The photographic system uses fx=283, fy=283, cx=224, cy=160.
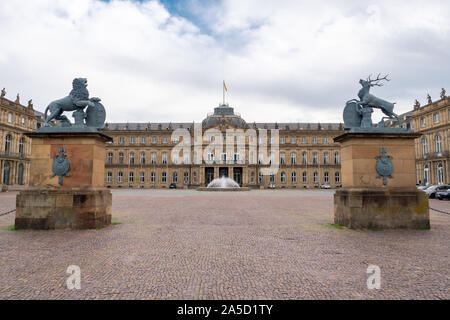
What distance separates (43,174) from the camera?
877cm

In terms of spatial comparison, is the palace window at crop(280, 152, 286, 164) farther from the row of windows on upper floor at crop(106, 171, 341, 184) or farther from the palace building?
the row of windows on upper floor at crop(106, 171, 341, 184)

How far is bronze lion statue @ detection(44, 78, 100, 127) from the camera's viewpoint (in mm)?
9180

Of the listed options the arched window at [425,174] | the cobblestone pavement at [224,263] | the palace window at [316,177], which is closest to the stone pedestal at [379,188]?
the cobblestone pavement at [224,263]

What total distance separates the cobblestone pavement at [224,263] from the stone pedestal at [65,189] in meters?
0.55

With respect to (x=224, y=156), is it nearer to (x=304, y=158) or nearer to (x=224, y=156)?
(x=224, y=156)

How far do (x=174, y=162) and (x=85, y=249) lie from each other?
6578 cm

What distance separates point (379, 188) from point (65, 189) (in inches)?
377

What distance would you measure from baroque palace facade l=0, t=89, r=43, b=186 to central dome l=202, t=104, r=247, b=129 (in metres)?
36.0

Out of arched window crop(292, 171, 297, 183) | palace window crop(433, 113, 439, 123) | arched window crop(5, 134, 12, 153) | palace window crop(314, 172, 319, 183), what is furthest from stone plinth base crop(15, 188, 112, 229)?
palace window crop(314, 172, 319, 183)

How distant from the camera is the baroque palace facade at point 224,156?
2697 inches

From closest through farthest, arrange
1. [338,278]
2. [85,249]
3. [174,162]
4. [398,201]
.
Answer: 1. [338,278]
2. [85,249]
3. [398,201]
4. [174,162]

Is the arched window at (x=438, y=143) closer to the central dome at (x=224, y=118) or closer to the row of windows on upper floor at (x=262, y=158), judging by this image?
the row of windows on upper floor at (x=262, y=158)

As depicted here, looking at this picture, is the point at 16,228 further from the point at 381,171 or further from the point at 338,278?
the point at 381,171
